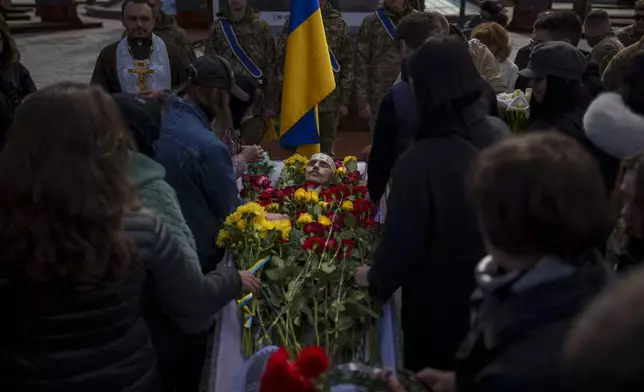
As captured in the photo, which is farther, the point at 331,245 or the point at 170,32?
the point at 170,32

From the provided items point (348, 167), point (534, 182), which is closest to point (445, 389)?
point (534, 182)

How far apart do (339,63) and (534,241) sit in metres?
4.72

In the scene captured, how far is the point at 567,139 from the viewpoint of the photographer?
1.64 meters

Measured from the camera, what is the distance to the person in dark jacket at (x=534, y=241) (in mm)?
1477

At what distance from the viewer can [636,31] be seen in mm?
5812

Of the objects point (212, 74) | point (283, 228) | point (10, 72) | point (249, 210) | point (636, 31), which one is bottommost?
point (283, 228)

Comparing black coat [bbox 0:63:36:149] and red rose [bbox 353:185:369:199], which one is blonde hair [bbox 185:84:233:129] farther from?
black coat [bbox 0:63:36:149]

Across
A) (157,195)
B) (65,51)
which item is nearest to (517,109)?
(157,195)

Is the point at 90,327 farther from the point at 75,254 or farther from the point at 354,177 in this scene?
the point at 354,177

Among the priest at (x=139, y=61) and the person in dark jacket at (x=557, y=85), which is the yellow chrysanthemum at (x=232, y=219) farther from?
the priest at (x=139, y=61)

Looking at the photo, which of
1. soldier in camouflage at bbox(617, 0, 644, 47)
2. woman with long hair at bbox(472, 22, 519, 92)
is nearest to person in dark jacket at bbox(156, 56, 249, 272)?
woman with long hair at bbox(472, 22, 519, 92)

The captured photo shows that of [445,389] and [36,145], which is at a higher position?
[36,145]

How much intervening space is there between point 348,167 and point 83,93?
2830mm

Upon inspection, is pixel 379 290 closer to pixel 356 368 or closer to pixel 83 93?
pixel 356 368
